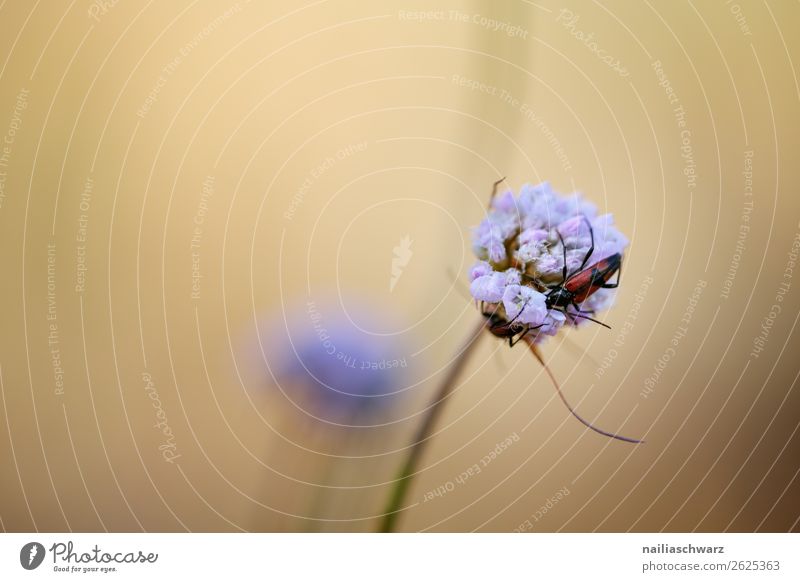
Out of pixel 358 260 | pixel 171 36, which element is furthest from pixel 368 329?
pixel 171 36

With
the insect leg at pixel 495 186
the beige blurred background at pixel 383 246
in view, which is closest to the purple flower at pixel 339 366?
the beige blurred background at pixel 383 246

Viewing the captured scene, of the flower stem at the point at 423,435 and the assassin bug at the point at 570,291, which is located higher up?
the assassin bug at the point at 570,291
